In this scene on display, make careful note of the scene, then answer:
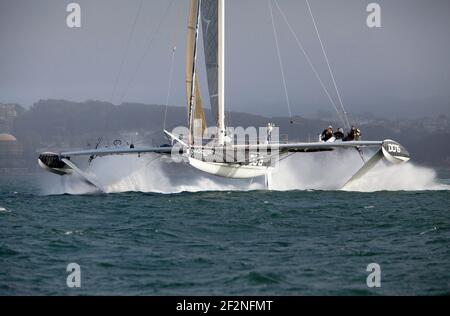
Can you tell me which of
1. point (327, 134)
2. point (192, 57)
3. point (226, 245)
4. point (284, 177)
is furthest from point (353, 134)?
point (226, 245)

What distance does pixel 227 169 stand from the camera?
117ft

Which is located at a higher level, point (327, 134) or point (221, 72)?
point (221, 72)

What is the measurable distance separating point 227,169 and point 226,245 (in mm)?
17469

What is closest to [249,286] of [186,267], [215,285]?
[215,285]

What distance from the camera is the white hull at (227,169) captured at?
110 feet

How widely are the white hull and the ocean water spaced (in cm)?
155

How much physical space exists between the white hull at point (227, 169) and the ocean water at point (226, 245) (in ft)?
5.09

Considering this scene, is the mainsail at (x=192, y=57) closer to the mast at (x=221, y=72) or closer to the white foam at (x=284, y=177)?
the mast at (x=221, y=72)

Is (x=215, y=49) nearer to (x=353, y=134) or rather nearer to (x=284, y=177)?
(x=353, y=134)

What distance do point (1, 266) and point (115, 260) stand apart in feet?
8.13

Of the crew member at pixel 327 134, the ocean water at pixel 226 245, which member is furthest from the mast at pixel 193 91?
the crew member at pixel 327 134
